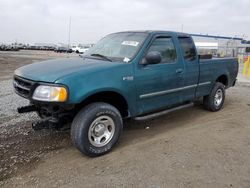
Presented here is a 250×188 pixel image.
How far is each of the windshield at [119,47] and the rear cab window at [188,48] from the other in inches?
41.1

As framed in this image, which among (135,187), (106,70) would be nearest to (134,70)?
(106,70)

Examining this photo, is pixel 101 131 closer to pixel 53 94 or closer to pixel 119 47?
pixel 53 94

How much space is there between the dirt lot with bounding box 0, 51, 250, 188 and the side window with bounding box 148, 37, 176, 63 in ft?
4.54

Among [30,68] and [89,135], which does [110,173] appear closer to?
[89,135]

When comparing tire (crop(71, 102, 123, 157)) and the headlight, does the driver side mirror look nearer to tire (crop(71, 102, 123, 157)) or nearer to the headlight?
tire (crop(71, 102, 123, 157))

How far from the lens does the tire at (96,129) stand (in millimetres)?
3914

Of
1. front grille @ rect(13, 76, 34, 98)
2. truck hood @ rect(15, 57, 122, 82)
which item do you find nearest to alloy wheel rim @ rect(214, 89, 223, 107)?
truck hood @ rect(15, 57, 122, 82)

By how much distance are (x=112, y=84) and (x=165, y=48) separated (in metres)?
1.62

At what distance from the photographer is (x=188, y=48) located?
227 inches

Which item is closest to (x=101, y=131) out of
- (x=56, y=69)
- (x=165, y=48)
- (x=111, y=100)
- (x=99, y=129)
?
(x=99, y=129)

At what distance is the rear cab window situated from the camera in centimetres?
560

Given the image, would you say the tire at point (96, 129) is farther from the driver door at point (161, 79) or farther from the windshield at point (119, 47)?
the windshield at point (119, 47)

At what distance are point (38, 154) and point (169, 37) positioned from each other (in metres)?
3.19

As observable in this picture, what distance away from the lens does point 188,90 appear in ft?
18.5
